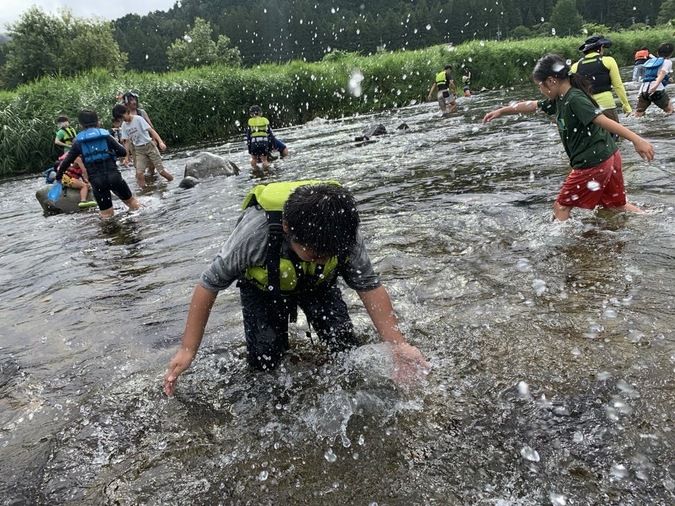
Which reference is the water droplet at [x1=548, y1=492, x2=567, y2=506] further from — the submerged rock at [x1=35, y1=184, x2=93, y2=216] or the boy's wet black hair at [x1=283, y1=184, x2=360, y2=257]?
the submerged rock at [x1=35, y1=184, x2=93, y2=216]

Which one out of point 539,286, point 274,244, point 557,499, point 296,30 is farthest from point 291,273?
point 296,30

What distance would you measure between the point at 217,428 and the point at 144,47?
105104 mm

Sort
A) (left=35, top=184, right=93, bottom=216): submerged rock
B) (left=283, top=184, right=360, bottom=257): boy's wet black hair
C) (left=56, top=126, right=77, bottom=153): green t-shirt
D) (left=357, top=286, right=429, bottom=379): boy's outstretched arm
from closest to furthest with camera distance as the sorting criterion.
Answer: (left=283, top=184, right=360, bottom=257): boy's wet black hair < (left=357, top=286, right=429, bottom=379): boy's outstretched arm < (left=35, top=184, right=93, bottom=216): submerged rock < (left=56, top=126, right=77, bottom=153): green t-shirt

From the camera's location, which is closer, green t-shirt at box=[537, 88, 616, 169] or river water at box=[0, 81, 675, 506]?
river water at box=[0, 81, 675, 506]

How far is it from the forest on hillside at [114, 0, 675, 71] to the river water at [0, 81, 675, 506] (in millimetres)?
71339

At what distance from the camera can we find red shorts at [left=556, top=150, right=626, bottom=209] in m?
4.96

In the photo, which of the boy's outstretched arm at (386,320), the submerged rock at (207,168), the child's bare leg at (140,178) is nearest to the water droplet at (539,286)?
the boy's outstretched arm at (386,320)

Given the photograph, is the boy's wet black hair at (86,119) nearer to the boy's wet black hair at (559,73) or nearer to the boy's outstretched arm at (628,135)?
the boy's wet black hair at (559,73)

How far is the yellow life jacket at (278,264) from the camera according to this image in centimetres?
262

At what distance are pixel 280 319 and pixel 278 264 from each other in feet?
1.93

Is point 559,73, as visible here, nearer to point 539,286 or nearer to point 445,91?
point 539,286

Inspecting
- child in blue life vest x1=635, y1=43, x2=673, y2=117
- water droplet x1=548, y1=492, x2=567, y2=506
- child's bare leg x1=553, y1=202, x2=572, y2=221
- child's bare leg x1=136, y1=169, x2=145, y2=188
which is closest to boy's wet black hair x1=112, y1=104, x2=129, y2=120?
child's bare leg x1=136, y1=169, x2=145, y2=188

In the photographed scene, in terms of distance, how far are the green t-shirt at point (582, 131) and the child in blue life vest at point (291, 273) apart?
122 inches

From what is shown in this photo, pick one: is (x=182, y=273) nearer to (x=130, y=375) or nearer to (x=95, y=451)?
(x=130, y=375)
